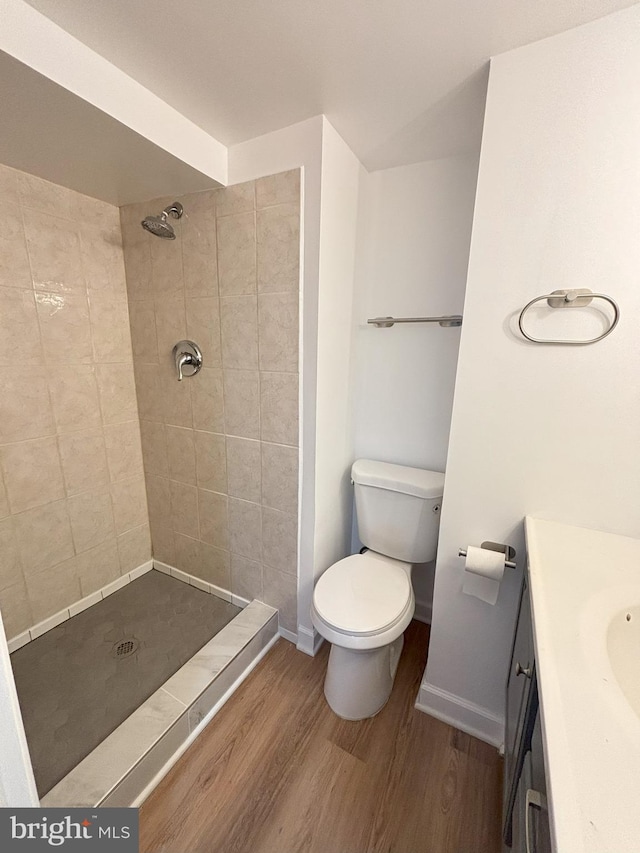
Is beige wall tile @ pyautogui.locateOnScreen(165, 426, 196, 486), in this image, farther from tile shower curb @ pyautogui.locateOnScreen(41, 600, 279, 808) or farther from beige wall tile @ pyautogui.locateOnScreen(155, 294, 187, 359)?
tile shower curb @ pyautogui.locateOnScreen(41, 600, 279, 808)

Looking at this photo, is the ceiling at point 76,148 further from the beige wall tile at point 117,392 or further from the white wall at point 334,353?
the beige wall tile at point 117,392

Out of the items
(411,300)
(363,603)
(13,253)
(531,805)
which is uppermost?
(13,253)

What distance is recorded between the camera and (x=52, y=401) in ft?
5.12

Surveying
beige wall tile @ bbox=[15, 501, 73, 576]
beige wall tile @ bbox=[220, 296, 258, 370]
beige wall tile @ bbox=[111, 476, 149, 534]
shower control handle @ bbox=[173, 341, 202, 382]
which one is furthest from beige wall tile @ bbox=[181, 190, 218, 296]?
beige wall tile @ bbox=[15, 501, 73, 576]

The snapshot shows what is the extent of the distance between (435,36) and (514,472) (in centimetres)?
120

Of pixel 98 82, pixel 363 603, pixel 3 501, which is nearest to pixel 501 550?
pixel 363 603

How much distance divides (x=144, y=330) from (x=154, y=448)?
63cm

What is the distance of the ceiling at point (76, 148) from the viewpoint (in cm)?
91

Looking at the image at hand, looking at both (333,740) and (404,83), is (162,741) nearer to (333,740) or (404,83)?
(333,740)

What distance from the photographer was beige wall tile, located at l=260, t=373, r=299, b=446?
1416mm

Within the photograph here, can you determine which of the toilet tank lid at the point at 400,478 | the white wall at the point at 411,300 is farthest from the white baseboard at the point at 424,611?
the toilet tank lid at the point at 400,478

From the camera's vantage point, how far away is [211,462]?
171 centimetres

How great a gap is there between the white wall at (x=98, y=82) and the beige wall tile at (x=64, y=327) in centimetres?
82

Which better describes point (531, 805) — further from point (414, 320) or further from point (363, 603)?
point (414, 320)
